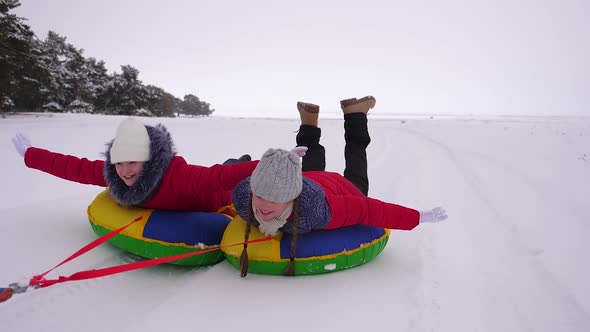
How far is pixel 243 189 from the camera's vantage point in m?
2.16

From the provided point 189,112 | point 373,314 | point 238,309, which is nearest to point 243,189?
point 238,309

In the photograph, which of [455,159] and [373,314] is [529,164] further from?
[373,314]

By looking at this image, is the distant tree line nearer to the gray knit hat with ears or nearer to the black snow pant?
the black snow pant

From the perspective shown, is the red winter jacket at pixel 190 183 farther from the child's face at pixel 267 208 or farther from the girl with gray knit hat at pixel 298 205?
the child's face at pixel 267 208

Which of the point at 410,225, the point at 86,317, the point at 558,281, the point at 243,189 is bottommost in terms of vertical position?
the point at 558,281

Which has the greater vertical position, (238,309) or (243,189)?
(243,189)

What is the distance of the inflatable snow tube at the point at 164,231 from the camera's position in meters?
2.22

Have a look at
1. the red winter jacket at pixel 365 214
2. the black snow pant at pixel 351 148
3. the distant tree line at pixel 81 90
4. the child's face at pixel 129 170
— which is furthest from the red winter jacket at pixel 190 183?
the distant tree line at pixel 81 90

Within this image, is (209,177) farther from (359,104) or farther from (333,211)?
(359,104)

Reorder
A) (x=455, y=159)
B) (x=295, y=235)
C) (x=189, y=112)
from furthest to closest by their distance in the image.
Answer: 1. (x=189, y=112)
2. (x=455, y=159)
3. (x=295, y=235)

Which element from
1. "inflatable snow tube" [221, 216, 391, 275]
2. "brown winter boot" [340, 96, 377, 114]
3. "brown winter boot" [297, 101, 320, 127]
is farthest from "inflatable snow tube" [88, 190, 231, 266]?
"brown winter boot" [340, 96, 377, 114]

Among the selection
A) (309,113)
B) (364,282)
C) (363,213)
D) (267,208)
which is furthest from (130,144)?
(309,113)

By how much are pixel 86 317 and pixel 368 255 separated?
169 cm

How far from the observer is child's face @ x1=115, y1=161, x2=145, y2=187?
2.21 m
